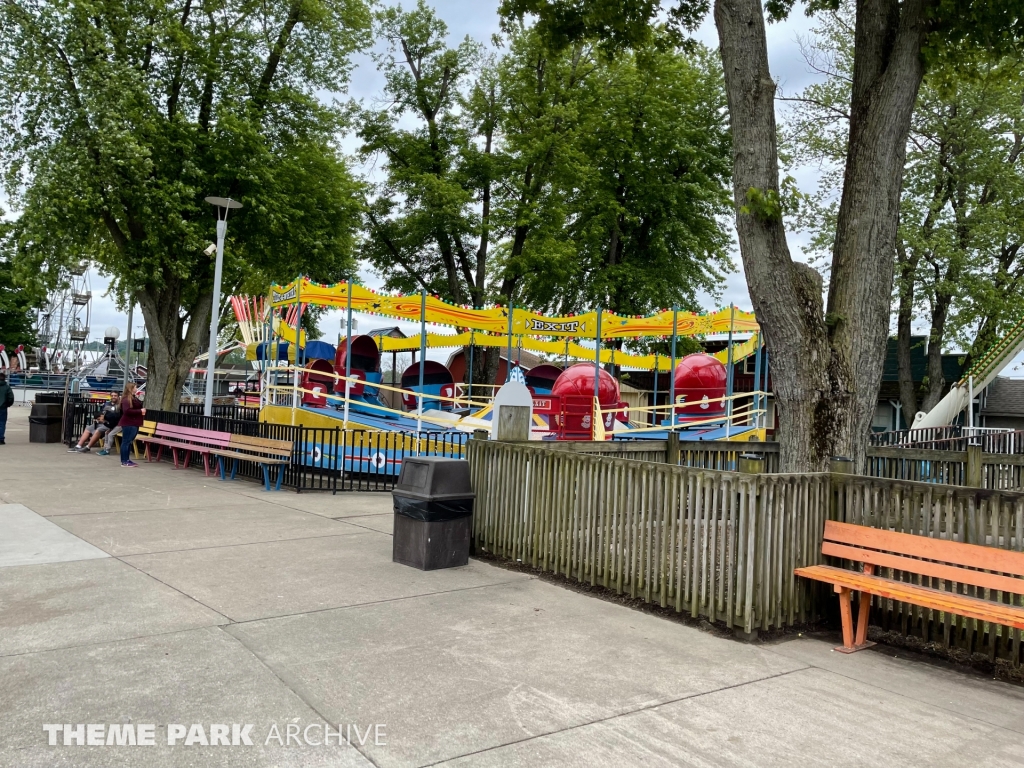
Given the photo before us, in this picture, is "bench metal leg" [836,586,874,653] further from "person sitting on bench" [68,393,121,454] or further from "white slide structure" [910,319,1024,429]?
"white slide structure" [910,319,1024,429]

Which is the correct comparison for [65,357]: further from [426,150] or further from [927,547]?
[927,547]

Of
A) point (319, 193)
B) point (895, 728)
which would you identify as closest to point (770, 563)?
point (895, 728)

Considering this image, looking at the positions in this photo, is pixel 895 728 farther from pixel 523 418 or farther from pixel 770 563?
pixel 523 418

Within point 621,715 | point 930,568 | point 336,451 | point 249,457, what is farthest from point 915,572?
point 249,457

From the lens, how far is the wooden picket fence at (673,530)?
231 inches

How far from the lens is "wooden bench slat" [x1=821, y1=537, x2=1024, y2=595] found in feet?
16.7

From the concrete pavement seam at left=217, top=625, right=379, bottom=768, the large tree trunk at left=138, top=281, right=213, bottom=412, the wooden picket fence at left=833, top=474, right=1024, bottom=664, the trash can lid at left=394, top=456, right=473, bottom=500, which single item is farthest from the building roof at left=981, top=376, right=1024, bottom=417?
the concrete pavement seam at left=217, top=625, right=379, bottom=768

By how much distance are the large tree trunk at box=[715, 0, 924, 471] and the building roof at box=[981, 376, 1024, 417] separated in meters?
28.9

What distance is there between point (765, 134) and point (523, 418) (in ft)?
12.9

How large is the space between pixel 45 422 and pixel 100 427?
4043mm

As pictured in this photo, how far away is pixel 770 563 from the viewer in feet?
19.4

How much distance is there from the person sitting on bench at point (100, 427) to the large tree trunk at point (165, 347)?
1.87 m

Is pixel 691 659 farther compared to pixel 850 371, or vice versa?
pixel 850 371

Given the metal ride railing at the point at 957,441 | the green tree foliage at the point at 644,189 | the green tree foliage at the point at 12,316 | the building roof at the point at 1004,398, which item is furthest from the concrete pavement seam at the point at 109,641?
the green tree foliage at the point at 12,316
